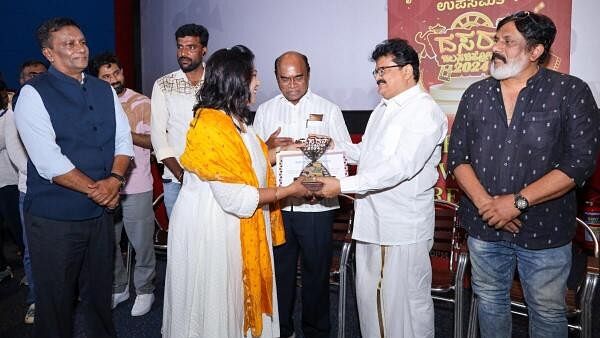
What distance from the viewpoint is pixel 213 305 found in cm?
214

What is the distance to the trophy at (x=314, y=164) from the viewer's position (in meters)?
2.39

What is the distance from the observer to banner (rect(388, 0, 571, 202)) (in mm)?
3938

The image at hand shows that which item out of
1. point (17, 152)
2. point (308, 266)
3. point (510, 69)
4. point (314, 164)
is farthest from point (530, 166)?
point (17, 152)

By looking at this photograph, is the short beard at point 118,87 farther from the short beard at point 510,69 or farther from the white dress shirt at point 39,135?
the short beard at point 510,69

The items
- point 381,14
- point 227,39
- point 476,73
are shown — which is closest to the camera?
point 476,73

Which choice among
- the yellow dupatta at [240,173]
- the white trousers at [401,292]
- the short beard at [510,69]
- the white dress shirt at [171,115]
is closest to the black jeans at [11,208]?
the white dress shirt at [171,115]

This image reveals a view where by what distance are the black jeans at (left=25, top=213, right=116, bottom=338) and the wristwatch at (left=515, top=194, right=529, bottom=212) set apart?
6.51ft

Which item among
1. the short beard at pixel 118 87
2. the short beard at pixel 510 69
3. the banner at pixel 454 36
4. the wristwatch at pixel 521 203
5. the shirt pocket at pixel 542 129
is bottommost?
the wristwatch at pixel 521 203

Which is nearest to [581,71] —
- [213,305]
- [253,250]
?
[253,250]

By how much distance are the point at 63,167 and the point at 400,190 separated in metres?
1.56

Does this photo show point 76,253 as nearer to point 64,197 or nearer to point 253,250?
point 64,197

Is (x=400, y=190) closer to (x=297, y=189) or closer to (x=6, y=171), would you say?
(x=297, y=189)

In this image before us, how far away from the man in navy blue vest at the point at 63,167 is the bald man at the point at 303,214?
3.00 ft

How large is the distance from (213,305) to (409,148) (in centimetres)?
109
